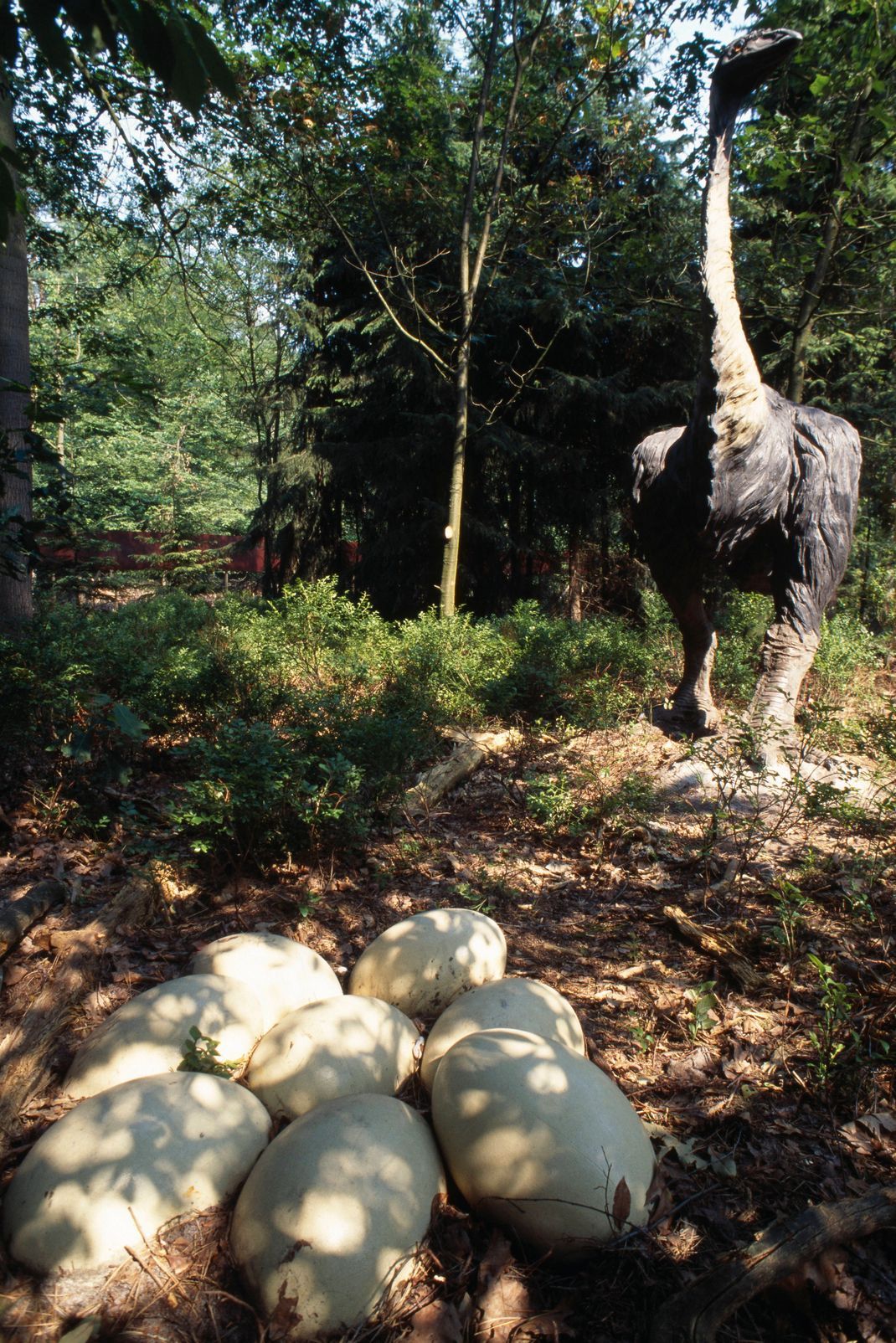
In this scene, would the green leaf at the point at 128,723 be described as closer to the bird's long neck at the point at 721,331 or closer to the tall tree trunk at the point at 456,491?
the bird's long neck at the point at 721,331

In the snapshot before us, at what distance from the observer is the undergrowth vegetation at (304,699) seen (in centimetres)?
422

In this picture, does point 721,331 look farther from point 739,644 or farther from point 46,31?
point 46,31

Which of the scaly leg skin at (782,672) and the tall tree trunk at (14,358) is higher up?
the tall tree trunk at (14,358)

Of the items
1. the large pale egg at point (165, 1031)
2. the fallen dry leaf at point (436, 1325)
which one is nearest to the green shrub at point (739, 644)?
the large pale egg at point (165, 1031)

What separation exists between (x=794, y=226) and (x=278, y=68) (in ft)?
19.7

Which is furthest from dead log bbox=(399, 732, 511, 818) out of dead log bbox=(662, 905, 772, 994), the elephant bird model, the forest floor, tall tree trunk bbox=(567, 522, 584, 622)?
tall tree trunk bbox=(567, 522, 584, 622)

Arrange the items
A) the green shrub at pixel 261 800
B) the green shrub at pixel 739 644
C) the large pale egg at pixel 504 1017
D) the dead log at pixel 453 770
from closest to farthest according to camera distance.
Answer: the large pale egg at pixel 504 1017 < the green shrub at pixel 261 800 < the dead log at pixel 453 770 < the green shrub at pixel 739 644

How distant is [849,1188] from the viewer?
2.34 meters

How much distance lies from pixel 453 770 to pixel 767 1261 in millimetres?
3918

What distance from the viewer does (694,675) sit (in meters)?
6.15

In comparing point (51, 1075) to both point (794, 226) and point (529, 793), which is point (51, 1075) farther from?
point (794, 226)

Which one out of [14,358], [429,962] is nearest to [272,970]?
[429,962]

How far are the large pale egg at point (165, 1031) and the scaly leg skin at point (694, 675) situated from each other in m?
4.20

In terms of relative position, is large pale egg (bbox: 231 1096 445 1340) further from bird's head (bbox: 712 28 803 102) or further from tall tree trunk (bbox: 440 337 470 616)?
tall tree trunk (bbox: 440 337 470 616)
